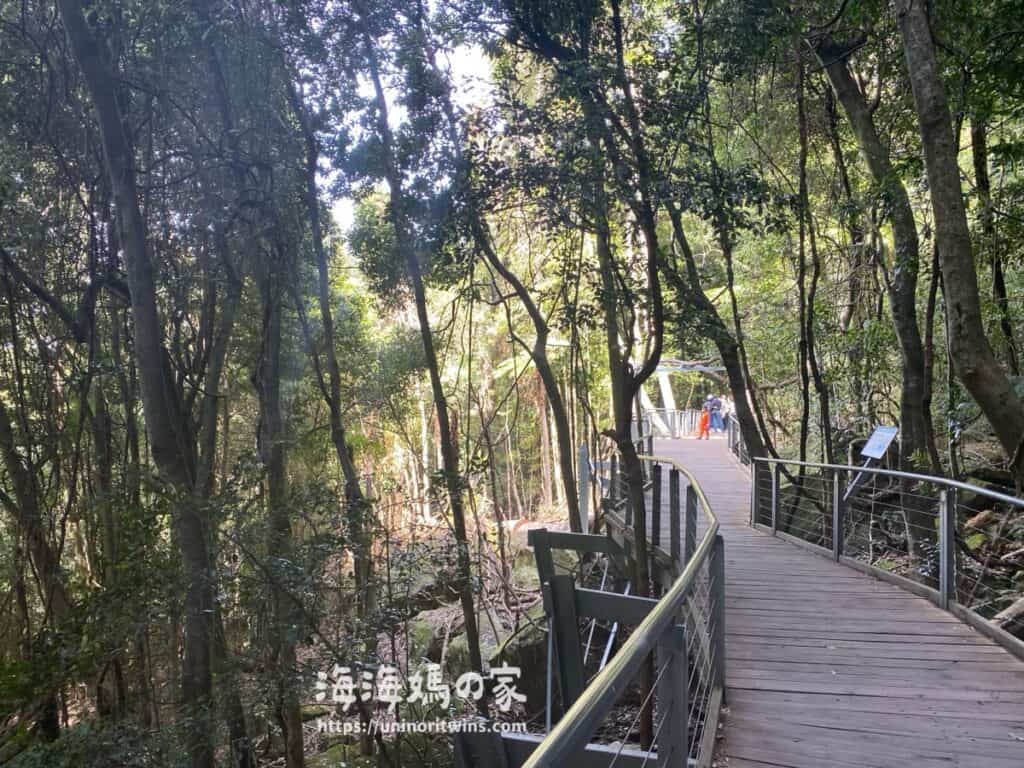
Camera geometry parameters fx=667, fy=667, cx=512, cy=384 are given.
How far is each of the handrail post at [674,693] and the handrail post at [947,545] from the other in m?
3.28

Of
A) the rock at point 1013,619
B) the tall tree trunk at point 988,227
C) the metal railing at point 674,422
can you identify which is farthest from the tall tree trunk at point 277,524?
the metal railing at point 674,422

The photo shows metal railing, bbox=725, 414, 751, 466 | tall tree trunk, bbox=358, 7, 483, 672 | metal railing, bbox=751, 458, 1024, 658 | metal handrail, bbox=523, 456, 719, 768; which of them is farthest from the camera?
metal railing, bbox=725, 414, 751, 466

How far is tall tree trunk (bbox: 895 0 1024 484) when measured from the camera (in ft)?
13.5

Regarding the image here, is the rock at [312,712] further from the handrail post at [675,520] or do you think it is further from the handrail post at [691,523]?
the handrail post at [691,523]

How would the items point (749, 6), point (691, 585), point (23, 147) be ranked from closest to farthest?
point (691, 585) < point (749, 6) < point (23, 147)

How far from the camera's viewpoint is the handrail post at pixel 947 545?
14.1 ft

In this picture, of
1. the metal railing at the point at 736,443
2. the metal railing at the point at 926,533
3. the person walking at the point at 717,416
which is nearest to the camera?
the metal railing at the point at 926,533

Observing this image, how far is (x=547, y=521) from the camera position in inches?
593

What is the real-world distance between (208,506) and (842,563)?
5430 mm

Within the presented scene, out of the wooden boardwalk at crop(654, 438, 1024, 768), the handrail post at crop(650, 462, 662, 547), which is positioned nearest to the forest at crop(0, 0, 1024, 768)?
the handrail post at crop(650, 462, 662, 547)

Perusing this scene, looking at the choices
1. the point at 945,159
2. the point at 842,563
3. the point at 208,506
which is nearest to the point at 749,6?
the point at 945,159

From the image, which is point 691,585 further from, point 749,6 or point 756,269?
point 756,269

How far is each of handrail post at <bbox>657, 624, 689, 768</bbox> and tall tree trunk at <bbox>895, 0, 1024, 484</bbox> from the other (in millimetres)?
3292

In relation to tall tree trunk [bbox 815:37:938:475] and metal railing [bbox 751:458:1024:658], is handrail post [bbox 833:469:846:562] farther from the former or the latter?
tall tree trunk [bbox 815:37:938:475]
